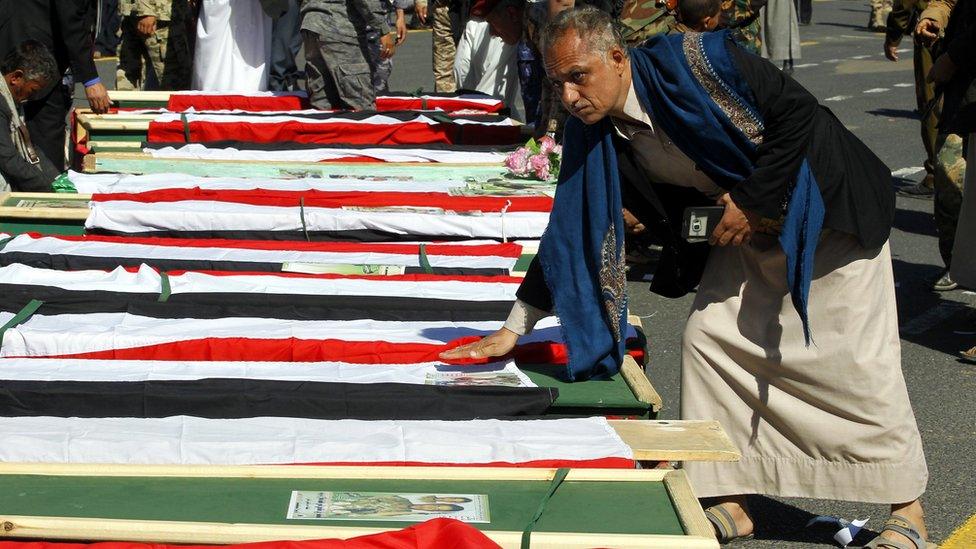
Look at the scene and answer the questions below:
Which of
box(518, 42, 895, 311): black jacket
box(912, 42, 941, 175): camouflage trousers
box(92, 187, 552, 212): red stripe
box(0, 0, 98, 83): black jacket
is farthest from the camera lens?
box(912, 42, 941, 175): camouflage trousers

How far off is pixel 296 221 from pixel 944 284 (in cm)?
321

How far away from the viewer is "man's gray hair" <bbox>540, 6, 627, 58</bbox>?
2.95 meters

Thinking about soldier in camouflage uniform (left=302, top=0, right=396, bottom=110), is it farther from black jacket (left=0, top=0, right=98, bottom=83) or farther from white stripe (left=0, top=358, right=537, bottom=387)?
white stripe (left=0, top=358, right=537, bottom=387)

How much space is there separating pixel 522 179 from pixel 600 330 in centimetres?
261

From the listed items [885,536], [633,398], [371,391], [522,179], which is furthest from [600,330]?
[522,179]

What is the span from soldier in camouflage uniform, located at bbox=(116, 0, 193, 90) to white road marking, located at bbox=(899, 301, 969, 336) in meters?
5.27

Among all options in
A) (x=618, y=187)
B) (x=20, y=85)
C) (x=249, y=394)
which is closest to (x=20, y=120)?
(x=20, y=85)

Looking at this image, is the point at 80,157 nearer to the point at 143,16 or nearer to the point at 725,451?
the point at 143,16

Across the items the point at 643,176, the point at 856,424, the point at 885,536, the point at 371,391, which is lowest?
the point at 885,536

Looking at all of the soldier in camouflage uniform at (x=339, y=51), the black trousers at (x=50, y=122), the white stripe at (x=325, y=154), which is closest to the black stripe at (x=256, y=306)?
the white stripe at (x=325, y=154)

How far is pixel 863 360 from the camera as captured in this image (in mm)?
3242

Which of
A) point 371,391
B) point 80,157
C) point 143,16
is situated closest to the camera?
point 371,391

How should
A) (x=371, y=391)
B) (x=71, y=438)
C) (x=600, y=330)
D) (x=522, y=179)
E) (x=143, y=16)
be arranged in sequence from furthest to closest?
(x=143, y=16) < (x=522, y=179) < (x=600, y=330) < (x=371, y=391) < (x=71, y=438)

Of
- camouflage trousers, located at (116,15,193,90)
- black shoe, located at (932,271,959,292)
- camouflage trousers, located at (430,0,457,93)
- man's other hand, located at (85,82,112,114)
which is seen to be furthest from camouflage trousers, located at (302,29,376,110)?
black shoe, located at (932,271,959,292)
